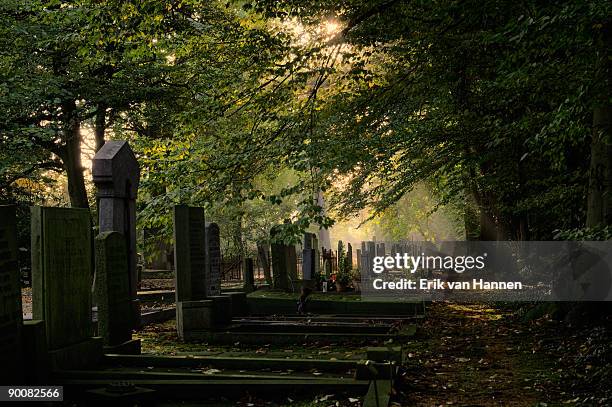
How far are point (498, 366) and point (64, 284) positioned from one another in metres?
5.83

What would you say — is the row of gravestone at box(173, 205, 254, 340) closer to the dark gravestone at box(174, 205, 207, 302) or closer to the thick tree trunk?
the dark gravestone at box(174, 205, 207, 302)

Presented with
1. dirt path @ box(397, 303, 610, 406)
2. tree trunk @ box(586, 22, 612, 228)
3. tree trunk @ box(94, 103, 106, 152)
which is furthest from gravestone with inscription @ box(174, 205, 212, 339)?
tree trunk @ box(94, 103, 106, 152)

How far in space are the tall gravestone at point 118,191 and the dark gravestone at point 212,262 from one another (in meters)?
1.62

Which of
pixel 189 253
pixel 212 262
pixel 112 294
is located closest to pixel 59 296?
pixel 112 294

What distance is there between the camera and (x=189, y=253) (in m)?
12.1

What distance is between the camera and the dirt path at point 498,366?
7129mm

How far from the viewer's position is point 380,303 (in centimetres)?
1548

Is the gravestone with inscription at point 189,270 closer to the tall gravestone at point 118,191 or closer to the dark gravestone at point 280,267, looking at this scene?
A: the tall gravestone at point 118,191

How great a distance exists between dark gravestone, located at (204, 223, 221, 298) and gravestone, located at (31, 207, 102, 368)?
5648 millimetres

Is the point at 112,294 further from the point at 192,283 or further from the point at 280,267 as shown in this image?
the point at 280,267

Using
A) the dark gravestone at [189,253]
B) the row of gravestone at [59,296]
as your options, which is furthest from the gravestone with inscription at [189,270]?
the row of gravestone at [59,296]

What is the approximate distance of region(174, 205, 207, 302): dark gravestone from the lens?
11891 millimetres

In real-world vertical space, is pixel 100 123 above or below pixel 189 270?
above

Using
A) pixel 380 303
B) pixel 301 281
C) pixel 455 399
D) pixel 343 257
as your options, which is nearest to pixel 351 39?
pixel 455 399
